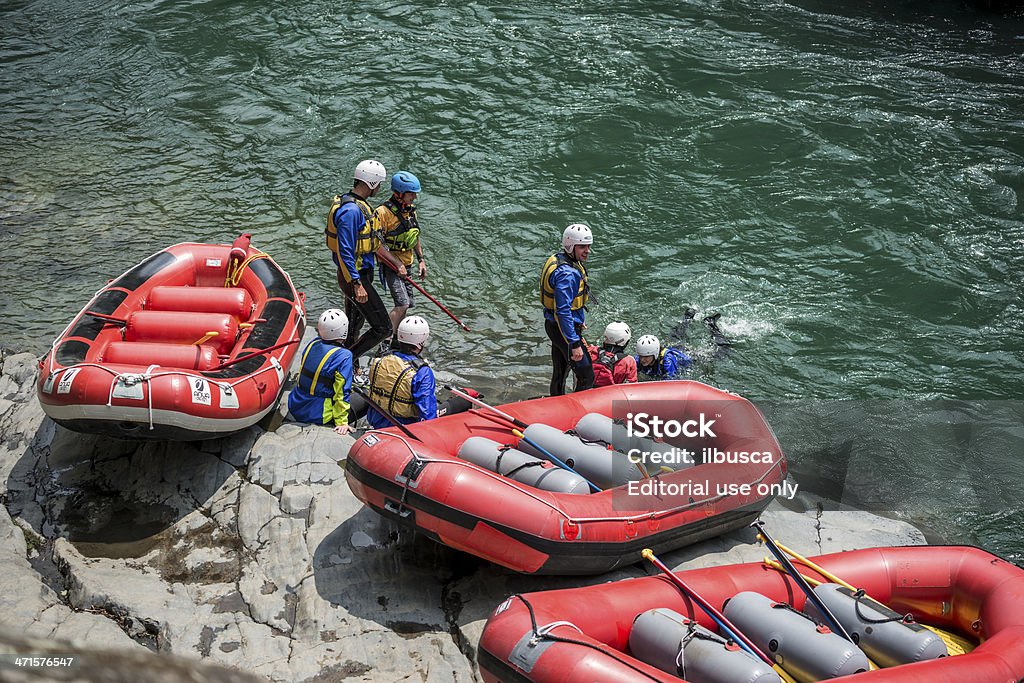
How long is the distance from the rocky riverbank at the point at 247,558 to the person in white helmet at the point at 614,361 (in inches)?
A: 57.8

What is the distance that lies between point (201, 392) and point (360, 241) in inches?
72.3

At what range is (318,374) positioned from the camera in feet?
20.8

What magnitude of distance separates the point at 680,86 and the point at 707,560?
8.41m

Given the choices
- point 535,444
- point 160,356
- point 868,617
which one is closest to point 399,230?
point 160,356

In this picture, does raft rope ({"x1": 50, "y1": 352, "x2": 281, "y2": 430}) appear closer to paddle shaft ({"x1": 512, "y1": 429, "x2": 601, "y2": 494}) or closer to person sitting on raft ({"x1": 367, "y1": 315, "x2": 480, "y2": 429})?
person sitting on raft ({"x1": 367, "y1": 315, "x2": 480, "y2": 429})

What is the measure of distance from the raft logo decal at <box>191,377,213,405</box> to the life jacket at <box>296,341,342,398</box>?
0.77 metres

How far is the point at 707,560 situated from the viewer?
5598 mm

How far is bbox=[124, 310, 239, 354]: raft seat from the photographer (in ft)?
21.2

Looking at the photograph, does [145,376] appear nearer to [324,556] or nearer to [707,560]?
[324,556]

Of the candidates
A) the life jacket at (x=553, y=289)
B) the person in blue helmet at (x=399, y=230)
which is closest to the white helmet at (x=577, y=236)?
the life jacket at (x=553, y=289)

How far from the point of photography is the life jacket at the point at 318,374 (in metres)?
6.31

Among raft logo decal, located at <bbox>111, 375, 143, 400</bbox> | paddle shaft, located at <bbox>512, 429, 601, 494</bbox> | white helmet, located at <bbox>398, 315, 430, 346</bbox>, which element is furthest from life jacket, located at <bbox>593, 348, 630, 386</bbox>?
raft logo decal, located at <bbox>111, 375, 143, 400</bbox>

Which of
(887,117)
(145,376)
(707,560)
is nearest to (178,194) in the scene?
(145,376)

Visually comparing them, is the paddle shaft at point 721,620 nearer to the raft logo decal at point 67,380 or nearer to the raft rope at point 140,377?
the raft rope at point 140,377
